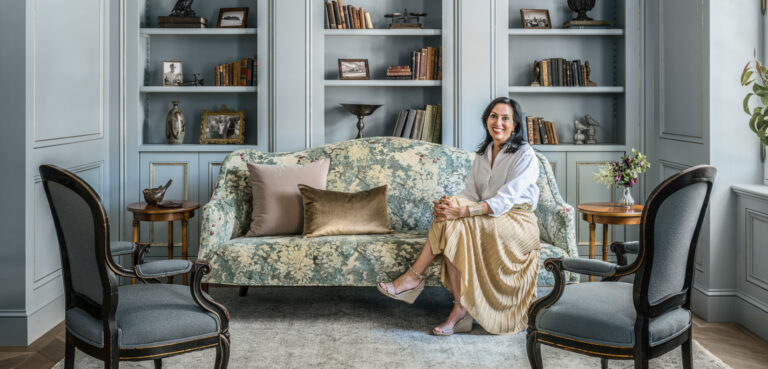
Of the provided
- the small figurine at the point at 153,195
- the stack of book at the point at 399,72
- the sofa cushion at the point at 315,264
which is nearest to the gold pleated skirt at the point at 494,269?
the sofa cushion at the point at 315,264

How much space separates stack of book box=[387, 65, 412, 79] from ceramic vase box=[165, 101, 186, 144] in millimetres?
1511

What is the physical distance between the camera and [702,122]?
3805mm

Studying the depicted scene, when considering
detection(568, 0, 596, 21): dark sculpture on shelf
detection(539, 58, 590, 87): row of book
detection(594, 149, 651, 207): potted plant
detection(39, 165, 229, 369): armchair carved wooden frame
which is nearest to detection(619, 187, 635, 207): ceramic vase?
detection(594, 149, 651, 207): potted plant

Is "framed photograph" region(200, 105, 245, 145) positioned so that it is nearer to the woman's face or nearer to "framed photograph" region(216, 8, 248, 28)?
"framed photograph" region(216, 8, 248, 28)

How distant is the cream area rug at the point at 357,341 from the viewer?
9.90 ft

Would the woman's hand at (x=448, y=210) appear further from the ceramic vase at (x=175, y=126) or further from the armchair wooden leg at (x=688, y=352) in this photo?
the ceramic vase at (x=175, y=126)

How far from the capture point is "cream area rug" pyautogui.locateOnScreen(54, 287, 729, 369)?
9.90 feet

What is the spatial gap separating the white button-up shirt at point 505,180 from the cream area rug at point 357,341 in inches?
27.2

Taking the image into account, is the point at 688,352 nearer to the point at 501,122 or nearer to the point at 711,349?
the point at 711,349

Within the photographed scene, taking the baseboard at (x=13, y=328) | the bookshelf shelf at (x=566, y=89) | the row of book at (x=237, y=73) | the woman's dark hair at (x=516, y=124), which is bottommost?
the baseboard at (x=13, y=328)

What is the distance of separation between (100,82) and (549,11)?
3.19 m

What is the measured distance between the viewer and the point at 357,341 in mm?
3332

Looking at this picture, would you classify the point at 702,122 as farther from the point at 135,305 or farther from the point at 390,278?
the point at 135,305

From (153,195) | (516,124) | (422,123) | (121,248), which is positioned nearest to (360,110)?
(422,123)
